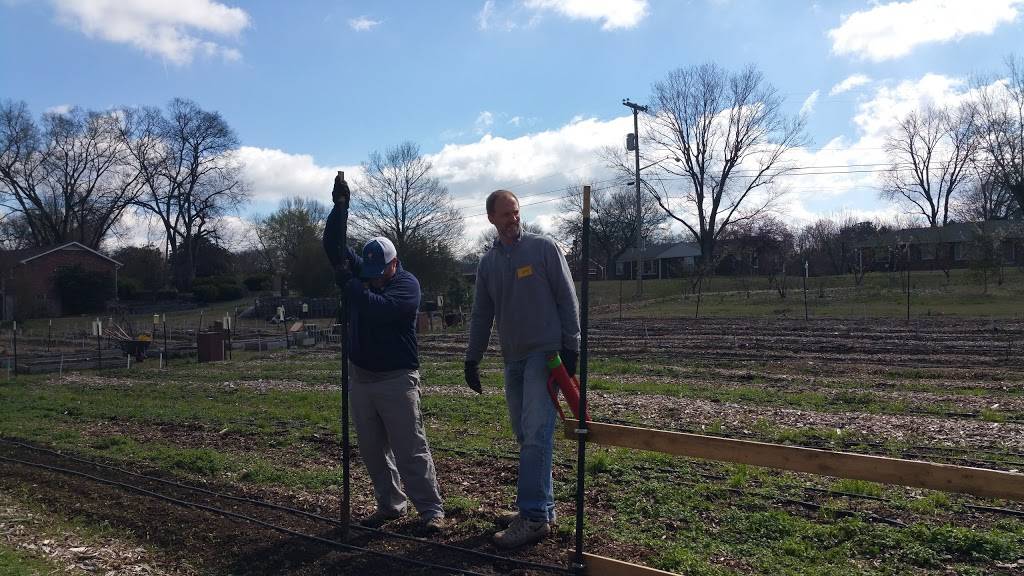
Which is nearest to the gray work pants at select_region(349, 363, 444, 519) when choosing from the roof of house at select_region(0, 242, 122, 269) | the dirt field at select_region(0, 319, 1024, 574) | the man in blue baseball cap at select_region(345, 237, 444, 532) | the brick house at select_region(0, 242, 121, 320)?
the man in blue baseball cap at select_region(345, 237, 444, 532)

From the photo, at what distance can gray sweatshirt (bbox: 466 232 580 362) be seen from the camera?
4.84 metres

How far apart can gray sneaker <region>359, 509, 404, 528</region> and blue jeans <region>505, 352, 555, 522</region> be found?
1.10 meters

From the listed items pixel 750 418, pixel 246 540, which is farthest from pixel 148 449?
pixel 750 418

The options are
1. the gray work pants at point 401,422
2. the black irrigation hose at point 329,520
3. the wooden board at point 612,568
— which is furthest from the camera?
the gray work pants at point 401,422

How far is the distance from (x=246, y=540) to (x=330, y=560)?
2.68 feet

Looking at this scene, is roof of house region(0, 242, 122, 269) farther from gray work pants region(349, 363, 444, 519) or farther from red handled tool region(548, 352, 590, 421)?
red handled tool region(548, 352, 590, 421)

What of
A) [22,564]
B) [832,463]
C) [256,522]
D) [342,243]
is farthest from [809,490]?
[22,564]

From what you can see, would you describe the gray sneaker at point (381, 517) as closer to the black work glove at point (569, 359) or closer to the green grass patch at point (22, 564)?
the black work glove at point (569, 359)

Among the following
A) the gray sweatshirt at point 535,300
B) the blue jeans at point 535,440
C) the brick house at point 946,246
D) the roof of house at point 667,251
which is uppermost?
the roof of house at point 667,251

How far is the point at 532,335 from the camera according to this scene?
4844mm

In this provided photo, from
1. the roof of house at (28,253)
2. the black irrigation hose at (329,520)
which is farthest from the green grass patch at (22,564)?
the roof of house at (28,253)

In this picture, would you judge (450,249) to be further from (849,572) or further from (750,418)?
(849,572)

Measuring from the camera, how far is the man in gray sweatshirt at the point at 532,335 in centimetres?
484

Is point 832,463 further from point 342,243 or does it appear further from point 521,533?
point 342,243
